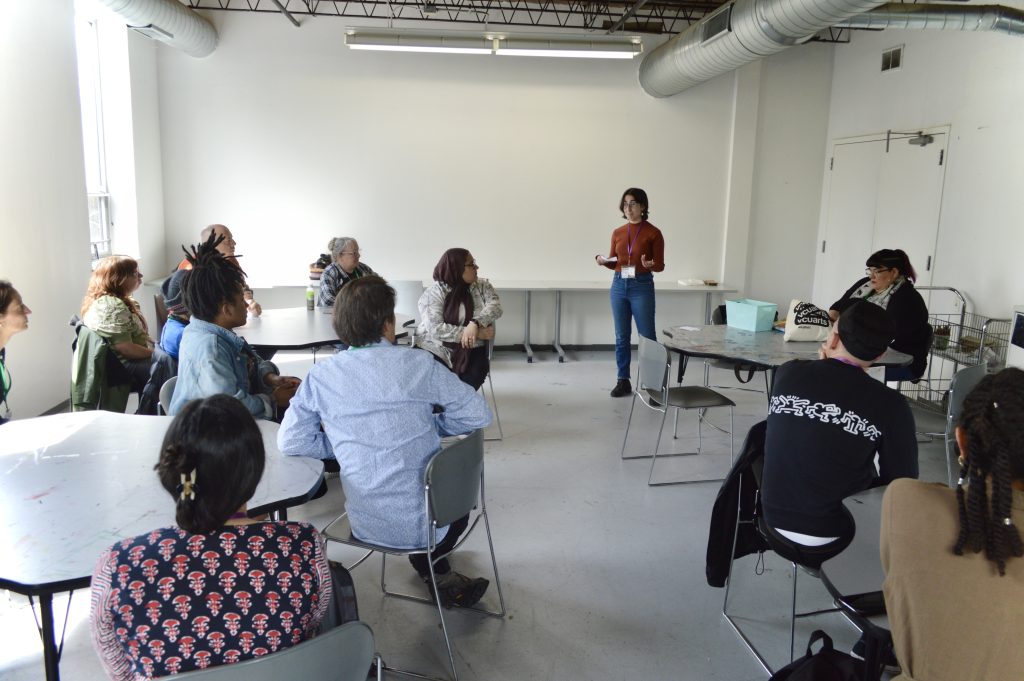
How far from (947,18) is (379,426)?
5353mm

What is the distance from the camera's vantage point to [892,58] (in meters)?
6.82

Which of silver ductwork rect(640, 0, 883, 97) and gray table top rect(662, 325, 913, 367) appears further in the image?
silver ductwork rect(640, 0, 883, 97)

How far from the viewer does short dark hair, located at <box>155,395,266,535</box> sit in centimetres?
137

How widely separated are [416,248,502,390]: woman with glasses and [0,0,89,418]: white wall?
2580 mm

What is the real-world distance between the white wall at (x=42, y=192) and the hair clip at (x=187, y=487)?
13.2 feet

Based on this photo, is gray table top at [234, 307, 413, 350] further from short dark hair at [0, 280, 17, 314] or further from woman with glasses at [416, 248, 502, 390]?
short dark hair at [0, 280, 17, 314]

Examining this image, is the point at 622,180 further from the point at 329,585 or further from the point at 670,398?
the point at 329,585

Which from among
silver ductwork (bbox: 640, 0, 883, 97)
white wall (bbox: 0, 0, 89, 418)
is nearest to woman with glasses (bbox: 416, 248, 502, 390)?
white wall (bbox: 0, 0, 89, 418)

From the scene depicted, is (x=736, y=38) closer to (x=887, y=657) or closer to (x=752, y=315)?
(x=752, y=315)

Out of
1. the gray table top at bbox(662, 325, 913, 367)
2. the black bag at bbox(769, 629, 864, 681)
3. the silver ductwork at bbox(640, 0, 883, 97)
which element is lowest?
the black bag at bbox(769, 629, 864, 681)

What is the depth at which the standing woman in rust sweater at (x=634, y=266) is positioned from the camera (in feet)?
19.1

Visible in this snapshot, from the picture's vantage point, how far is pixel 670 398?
4238 mm

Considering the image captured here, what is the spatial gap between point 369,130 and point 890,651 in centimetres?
674

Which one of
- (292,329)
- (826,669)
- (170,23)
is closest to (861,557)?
(826,669)
